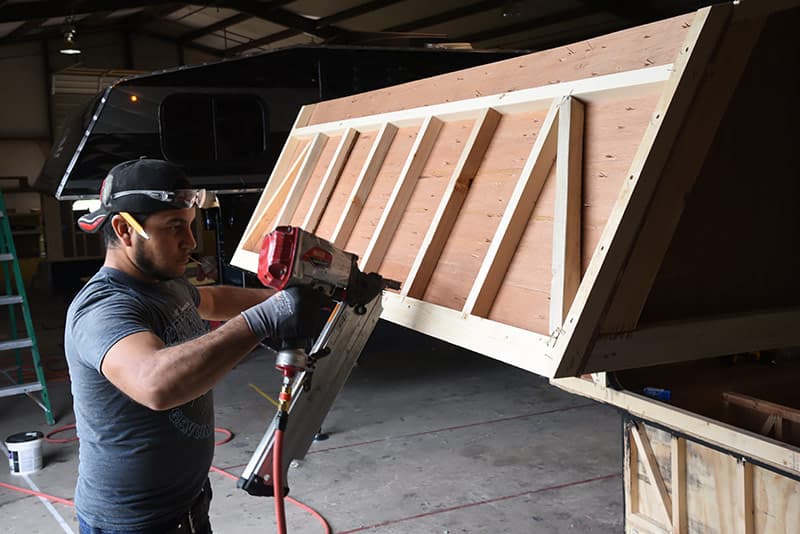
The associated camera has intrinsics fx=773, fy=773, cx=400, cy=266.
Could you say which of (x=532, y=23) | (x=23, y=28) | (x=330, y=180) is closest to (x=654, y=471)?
(x=330, y=180)

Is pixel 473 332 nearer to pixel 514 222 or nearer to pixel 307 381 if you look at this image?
pixel 514 222

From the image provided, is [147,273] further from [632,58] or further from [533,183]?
[632,58]

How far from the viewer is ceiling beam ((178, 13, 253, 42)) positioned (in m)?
19.2

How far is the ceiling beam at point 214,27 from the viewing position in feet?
63.0

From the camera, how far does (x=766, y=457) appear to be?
3.04 m

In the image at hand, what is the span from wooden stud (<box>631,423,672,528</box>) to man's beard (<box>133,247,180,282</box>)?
2420mm

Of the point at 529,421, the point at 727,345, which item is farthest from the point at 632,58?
the point at 529,421

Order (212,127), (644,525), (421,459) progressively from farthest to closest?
(212,127) < (421,459) < (644,525)

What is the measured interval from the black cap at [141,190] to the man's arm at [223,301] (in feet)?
2.30

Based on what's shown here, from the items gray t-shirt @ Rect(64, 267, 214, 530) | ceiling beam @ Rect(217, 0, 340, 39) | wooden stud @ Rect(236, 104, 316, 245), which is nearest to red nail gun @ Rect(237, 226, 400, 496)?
gray t-shirt @ Rect(64, 267, 214, 530)

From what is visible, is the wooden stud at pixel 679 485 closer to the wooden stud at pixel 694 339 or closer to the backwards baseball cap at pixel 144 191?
the wooden stud at pixel 694 339

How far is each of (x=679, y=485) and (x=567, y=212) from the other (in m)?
1.97

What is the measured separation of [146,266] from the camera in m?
2.60

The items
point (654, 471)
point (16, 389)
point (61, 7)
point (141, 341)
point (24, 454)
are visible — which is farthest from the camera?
point (61, 7)
